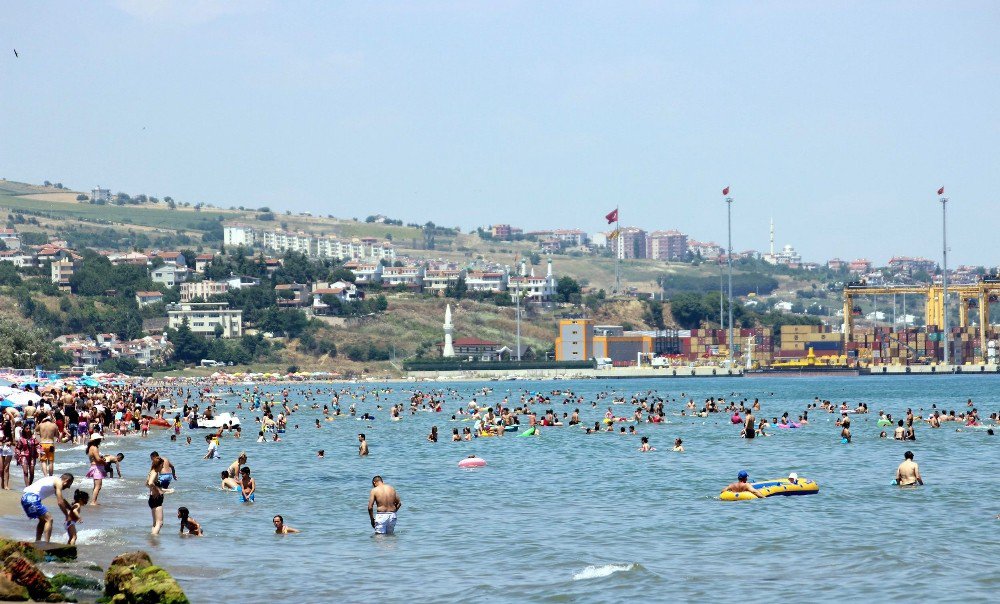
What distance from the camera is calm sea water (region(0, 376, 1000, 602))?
880 inches

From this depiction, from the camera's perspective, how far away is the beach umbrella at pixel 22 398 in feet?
159

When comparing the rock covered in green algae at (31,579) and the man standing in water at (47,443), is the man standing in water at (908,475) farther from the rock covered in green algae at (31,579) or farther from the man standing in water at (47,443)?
the rock covered in green algae at (31,579)

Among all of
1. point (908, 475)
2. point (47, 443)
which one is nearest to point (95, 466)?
point (47, 443)

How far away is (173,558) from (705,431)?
4324 centimetres

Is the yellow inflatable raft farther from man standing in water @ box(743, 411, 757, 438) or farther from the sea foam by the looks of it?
man standing in water @ box(743, 411, 757, 438)

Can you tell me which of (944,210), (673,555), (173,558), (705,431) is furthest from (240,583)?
(944,210)

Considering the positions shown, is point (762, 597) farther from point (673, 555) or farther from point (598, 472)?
point (598, 472)

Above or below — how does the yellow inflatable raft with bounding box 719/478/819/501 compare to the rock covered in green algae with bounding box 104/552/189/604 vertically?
below

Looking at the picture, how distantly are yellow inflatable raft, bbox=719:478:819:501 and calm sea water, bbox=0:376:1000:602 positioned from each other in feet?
1.61

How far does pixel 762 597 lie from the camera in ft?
69.2

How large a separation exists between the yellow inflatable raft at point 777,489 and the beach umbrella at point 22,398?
26959mm

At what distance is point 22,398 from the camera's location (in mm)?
50062

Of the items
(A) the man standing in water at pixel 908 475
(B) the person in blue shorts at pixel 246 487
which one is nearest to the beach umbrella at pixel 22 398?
(B) the person in blue shorts at pixel 246 487

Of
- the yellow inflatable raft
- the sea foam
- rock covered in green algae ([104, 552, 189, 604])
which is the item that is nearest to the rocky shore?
rock covered in green algae ([104, 552, 189, 604])
